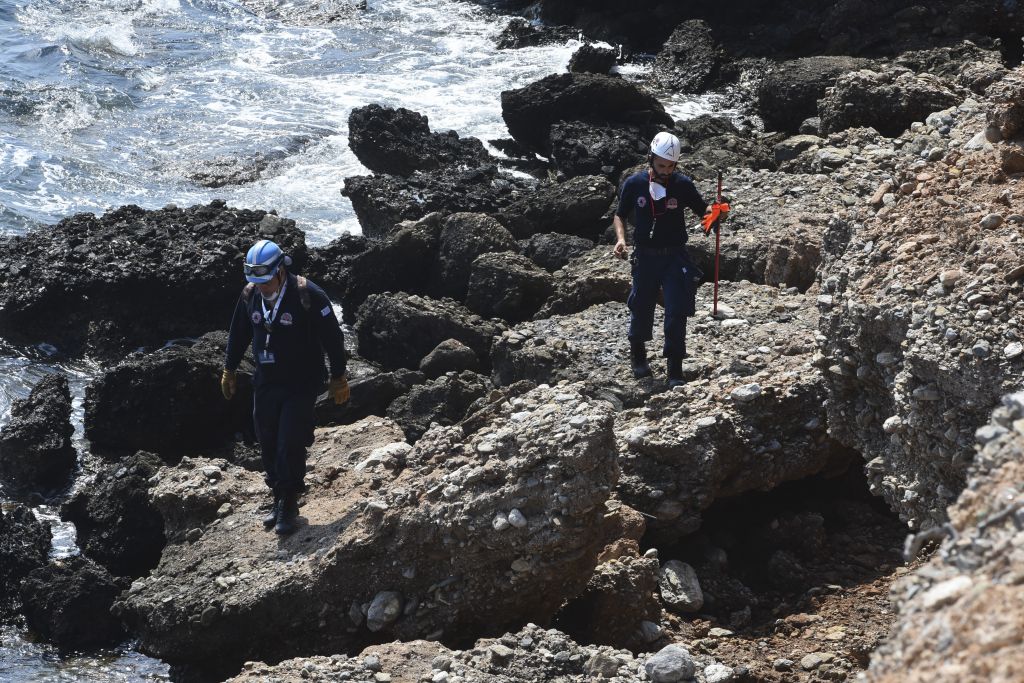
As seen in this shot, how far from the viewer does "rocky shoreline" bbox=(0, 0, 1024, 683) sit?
597 cm

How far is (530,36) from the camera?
2709cm

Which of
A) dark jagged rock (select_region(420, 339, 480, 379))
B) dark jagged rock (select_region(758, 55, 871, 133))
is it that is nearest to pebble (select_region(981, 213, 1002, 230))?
dark jagged rock (select_region(420, 339, 480, 379))

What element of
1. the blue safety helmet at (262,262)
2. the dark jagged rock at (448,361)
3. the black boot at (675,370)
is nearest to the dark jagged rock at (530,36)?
the dark jagged rock at (448,361)

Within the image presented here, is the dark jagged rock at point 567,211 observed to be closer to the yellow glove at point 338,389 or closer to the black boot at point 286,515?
the yellow glove at point 338,389

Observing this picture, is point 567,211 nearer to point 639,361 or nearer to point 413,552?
point 639,361

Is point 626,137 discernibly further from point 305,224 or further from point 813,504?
point 813,504

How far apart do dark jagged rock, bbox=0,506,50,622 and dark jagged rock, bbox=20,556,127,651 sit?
0.23 metres

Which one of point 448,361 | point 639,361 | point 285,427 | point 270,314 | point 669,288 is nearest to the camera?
point 270,314

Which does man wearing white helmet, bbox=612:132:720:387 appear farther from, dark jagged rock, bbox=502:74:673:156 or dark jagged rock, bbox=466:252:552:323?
dark jagged rock, bbox=502:74:673:156

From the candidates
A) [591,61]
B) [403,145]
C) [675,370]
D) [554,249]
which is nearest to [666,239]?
[675,370]

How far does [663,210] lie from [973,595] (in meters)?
5.84

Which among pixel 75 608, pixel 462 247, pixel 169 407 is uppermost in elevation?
pixel 462 247

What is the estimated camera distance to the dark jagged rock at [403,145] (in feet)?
58.2

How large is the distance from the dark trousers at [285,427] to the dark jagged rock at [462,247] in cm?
539
